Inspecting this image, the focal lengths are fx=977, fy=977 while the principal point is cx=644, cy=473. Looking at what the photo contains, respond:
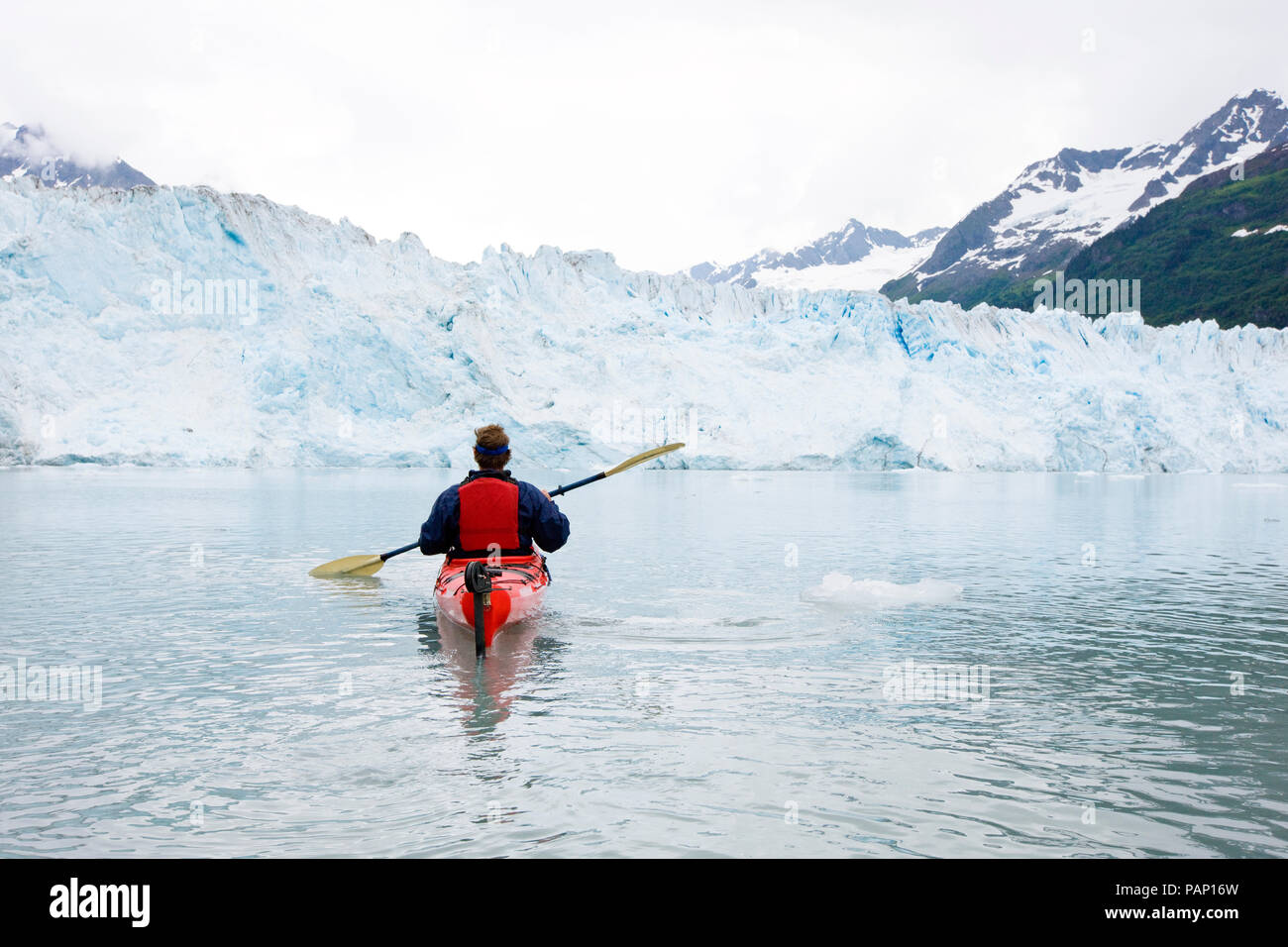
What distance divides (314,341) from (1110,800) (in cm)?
3945

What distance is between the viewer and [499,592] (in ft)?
21.0

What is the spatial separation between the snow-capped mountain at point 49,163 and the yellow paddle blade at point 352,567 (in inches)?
6173

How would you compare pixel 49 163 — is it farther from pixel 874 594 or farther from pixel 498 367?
pixel 874 594

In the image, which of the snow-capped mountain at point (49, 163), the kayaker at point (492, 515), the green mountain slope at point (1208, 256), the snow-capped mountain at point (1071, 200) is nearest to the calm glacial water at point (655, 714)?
the kayaker at point (492, 515)

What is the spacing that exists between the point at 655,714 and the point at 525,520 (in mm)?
2318

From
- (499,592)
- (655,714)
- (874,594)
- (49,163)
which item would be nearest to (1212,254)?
(874,594)

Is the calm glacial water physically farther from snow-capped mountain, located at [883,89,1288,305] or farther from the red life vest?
snow-capped mountain, located at [883,89,1288,305]

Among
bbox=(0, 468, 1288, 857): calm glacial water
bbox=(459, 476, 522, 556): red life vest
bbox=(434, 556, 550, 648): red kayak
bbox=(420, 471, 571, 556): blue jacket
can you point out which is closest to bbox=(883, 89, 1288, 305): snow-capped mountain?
bbox=(0, 468, 1288, 857): calm glacial water

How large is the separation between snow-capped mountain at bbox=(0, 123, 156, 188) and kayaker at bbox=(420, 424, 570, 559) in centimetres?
16028

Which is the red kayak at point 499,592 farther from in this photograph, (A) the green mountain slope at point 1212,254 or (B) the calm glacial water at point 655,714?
(A) the green mountain slope at point 1212,254

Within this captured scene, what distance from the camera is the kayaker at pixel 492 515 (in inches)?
251

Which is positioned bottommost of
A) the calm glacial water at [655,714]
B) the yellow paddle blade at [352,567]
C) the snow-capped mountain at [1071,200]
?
the calm glacial water at [655,714]
